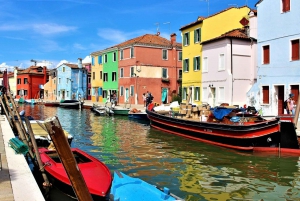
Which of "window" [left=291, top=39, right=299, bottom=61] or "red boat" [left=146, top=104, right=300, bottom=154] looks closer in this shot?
"red boat" [left=146, top=104, right=300, bottom=154]

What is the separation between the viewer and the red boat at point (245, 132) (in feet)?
41.3

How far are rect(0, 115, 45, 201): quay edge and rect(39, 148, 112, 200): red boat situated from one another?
0.64 meters

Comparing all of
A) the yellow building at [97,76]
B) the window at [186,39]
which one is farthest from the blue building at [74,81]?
the window at [186,39]

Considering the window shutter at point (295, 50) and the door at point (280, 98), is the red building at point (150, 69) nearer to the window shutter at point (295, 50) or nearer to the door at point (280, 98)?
the door at point (280, 98)

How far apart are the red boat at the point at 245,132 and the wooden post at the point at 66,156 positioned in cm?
1016

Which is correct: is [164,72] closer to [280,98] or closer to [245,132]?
[280,98]

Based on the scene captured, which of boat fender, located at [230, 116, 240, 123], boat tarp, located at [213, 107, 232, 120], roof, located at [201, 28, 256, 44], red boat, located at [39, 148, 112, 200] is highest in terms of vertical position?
roof, located at [201, 28, 256, 44]

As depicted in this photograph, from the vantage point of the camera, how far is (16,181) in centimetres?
613

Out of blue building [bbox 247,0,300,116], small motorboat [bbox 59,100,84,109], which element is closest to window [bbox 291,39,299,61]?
blue building [bbox 247,0,300,116]

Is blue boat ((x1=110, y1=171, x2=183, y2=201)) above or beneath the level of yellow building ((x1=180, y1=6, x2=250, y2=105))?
beneath

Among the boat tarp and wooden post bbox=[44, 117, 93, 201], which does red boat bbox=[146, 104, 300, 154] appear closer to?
the boat tarp

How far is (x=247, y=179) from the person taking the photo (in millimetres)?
9258

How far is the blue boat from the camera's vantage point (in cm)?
548

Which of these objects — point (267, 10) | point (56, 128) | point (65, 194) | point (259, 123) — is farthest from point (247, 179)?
point (267, 10)
